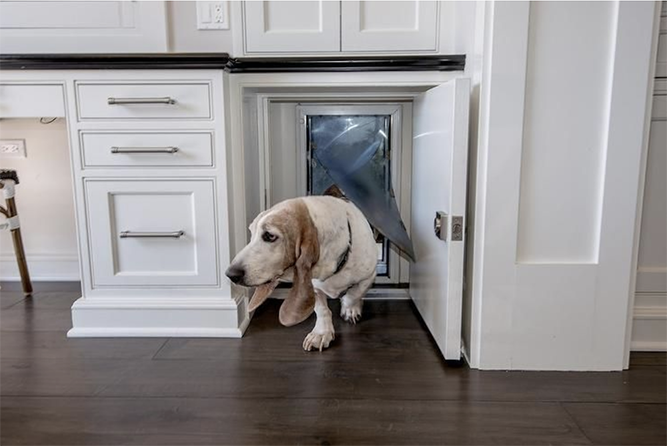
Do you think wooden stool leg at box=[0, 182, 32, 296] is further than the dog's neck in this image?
Yes

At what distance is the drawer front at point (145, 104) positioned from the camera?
1.40 metres

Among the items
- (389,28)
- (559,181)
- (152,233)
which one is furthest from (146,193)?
(559,181)

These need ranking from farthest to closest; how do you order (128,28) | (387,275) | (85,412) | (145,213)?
1. (387,275)
2. (128,28)
3. (145,213)
4. (85,412)

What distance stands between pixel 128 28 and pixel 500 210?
1.46 m

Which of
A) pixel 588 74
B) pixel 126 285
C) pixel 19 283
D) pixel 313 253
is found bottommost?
pixel 19 283

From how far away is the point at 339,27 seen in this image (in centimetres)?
163

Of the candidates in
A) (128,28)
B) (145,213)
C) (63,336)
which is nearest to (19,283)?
(63,336)

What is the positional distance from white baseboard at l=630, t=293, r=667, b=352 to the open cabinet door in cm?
57

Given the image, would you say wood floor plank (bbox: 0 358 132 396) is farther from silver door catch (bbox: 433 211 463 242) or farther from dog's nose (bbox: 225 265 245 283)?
silver door catch (bbox: 433 211 463 242)

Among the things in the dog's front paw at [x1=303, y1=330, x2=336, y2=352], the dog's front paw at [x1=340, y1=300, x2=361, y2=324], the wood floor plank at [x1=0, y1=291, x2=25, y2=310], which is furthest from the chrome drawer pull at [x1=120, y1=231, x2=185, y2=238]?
the wood floor plank at [x1=0, y1=291, x2=25, y2=310]

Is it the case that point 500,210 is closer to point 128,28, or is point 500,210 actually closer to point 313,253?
point 313,253

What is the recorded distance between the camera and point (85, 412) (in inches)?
42.1

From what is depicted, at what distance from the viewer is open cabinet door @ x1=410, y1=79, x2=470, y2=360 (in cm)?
120

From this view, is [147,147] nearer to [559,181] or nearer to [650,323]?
[559,181]
